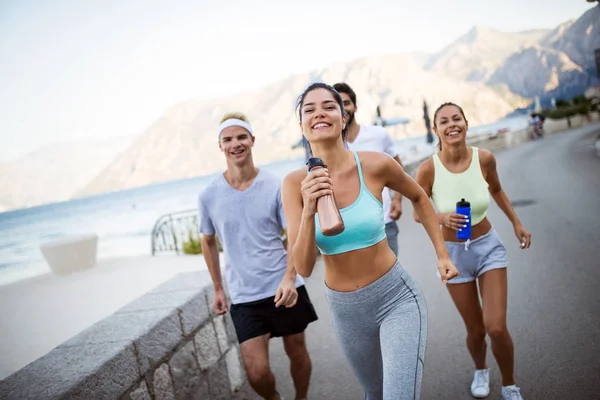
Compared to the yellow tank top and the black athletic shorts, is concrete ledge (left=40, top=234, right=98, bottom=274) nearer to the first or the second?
the black athletic shorts

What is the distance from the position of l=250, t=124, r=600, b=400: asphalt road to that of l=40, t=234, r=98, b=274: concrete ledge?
889cm

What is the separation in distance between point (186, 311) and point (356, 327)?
1639mm

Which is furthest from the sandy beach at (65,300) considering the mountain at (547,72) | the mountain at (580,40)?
the mountain at (547,72)

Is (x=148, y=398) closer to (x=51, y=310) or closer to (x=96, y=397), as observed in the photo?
(x=96, y=397)

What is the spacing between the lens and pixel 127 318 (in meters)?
3.04

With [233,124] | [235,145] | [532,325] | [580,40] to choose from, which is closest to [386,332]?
[235,145]

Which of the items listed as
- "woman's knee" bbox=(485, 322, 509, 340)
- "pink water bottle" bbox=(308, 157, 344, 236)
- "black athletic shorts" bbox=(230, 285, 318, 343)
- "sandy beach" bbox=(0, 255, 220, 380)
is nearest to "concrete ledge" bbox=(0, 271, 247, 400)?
"black athletic shorts" bbox=(230, 285, 318, 343)

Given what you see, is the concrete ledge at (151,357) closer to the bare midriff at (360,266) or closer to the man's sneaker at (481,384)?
the bare midriff at (360,266)

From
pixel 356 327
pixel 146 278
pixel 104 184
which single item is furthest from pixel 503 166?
pixel 104 184

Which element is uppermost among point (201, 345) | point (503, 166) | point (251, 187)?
point (251, 187)

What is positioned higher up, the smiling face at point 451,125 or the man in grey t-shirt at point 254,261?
the smiling face at point 451,125

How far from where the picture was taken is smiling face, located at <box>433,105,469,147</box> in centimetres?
318

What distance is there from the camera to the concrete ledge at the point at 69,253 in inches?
501

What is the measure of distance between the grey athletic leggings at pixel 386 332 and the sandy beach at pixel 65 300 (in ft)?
16.7
